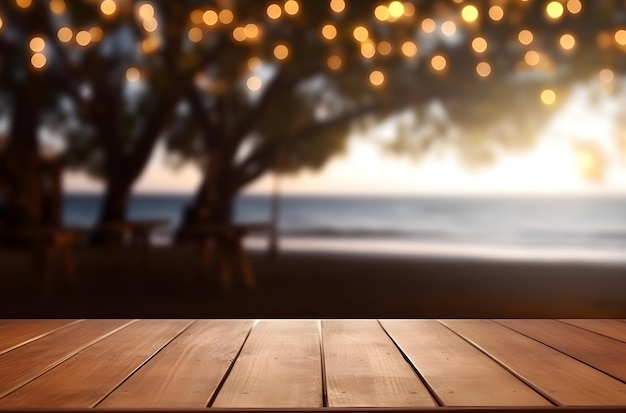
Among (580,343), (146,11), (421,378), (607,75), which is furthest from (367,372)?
(607,75)

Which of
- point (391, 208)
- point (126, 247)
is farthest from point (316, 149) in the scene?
point (391, 208)

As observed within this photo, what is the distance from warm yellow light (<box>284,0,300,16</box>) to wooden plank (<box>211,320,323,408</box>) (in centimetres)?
225

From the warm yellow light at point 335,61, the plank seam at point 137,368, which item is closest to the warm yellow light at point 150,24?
the warm yellow light at point 335,61

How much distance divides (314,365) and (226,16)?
2867 millimetres

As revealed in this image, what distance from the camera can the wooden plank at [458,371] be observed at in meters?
1.43

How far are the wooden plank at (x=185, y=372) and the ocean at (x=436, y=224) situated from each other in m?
4.38

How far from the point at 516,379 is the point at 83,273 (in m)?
3.87

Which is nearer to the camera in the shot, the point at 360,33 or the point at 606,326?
the point at 606,326

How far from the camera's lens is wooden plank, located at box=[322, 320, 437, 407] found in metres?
1.42

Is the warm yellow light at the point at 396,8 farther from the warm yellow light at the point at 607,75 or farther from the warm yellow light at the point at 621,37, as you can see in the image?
the warm yellow light at the point at 607,75

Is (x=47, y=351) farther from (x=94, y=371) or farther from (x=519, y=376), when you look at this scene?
(x=519, y=376)

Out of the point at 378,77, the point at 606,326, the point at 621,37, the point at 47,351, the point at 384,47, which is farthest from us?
the point at 378,77

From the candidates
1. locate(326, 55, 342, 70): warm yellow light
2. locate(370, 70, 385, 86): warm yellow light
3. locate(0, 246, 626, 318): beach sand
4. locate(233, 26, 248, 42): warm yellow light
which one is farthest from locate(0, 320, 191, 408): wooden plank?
locate(326, 55, 342, 70): warm yellow light

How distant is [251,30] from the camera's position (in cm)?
449
